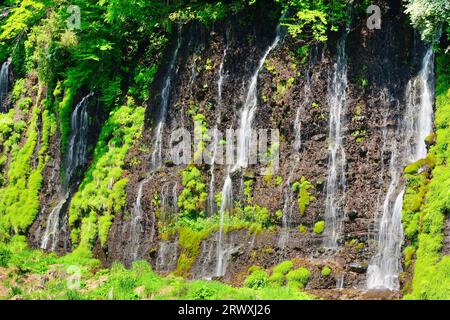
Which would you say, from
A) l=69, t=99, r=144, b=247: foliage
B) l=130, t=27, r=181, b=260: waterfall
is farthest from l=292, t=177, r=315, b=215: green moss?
l=69, t=99, r=144, b=247: foliage

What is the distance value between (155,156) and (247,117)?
136 inches

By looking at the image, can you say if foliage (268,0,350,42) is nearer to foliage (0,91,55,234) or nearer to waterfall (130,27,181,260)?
waterfall (130,27,181,260)

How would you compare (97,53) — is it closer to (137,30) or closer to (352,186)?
(137,30)

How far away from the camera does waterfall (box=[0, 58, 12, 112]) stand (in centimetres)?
3173

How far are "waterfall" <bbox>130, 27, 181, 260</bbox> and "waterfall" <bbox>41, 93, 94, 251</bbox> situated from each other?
11.2 feet

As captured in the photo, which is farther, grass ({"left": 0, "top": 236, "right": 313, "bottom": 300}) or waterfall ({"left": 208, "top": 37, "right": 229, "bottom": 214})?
waterfall ({"left": 208, "top": 37, "right": 229, "bottom": 214})

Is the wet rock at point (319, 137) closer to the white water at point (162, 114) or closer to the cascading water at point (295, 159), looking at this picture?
the cascading water at point (295, 159)

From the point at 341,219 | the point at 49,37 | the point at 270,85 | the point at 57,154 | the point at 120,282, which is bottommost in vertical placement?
the point at 120,282

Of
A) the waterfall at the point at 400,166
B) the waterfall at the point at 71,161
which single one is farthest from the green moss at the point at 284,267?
the waterfall at the point at 71,161

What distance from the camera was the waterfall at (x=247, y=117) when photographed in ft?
74.2

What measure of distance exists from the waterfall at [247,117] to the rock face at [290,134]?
6.6 inches

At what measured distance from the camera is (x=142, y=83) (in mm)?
26344
